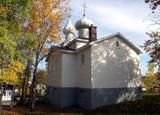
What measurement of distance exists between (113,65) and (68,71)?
5718 millimetres

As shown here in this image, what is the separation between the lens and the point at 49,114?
80.1 feet

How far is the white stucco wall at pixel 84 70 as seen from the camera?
28.8 meters

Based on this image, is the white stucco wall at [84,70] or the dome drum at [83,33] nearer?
the white stucco wall at [84,70]

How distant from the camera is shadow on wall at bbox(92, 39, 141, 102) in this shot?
28.9 meters

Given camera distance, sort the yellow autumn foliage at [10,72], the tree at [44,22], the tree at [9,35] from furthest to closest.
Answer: the tree at [44,22]
the yellow autumn foliage at [10,72]
the tree at [9,35]

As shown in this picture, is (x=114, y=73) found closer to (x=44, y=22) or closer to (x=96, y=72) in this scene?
(x=96, y=72)

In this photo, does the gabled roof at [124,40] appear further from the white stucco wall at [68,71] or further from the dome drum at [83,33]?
the dome drum at [83,33]

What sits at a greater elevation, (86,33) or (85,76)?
(86,33)

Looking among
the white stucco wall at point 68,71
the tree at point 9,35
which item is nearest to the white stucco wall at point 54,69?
the white stucco wall at point 68,71

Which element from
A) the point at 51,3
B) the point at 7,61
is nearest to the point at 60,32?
the point at 51,3

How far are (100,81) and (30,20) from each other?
34.9 ft

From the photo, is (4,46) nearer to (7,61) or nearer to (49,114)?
(7,61)

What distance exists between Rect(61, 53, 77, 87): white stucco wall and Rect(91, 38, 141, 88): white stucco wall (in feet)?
13.1

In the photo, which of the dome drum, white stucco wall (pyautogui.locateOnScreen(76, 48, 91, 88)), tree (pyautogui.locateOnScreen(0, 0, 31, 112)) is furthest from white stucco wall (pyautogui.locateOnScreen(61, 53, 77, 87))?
tree (pyautogui.locateOnScreen(0, 0, 31, 112))
